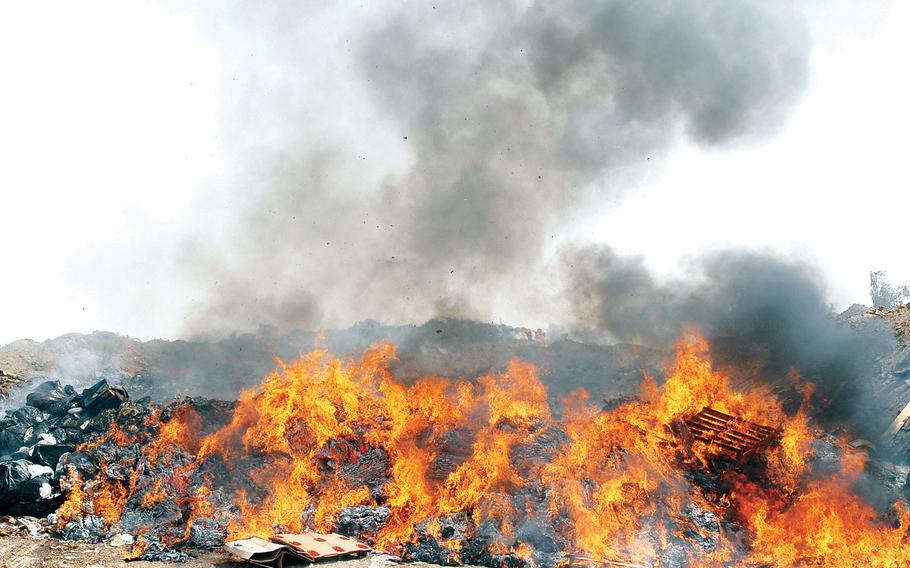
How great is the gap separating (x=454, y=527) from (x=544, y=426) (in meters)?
4.93

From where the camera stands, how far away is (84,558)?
1108 cm

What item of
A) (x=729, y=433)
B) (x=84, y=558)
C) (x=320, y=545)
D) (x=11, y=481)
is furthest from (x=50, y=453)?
(x=729, y=433)

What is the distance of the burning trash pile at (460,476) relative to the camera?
40.2ft

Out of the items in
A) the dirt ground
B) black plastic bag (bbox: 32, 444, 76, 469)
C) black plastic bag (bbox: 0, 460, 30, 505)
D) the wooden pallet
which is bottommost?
the dirt ground

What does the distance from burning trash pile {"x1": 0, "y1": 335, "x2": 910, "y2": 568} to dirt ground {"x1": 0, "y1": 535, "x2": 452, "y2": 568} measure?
1.50ft

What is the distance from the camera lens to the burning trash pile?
40.2 feet

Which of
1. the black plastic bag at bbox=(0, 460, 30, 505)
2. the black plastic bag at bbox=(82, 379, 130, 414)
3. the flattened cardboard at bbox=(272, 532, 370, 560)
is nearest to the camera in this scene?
the flattened cardboard at bbox=(272, 532, 370, 560)

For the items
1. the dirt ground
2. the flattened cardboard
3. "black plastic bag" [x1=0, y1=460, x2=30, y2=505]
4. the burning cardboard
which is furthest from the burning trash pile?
the burning cardboard

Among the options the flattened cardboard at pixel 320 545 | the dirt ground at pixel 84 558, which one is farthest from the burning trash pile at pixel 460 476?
the flattened cardboard at pixel 320 545

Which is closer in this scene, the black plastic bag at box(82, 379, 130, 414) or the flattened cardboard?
the flattened cardboard

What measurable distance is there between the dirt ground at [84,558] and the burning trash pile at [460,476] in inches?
18.0

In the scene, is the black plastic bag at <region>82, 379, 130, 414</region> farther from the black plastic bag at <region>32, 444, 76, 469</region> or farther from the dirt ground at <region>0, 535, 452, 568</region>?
the dirt ground at <region>0, 535, 452, 568</region>

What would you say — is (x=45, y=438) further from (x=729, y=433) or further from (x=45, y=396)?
(x=729, y=433)

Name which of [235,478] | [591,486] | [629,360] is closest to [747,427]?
[591,486]
